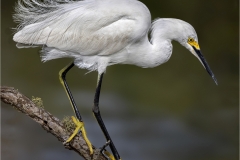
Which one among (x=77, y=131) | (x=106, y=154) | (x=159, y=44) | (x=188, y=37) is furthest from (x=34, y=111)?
(x=188, y=37)

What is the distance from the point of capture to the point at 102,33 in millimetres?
2033

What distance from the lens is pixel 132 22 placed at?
6.63 feet

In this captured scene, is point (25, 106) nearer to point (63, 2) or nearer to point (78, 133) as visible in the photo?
point (78, 133)

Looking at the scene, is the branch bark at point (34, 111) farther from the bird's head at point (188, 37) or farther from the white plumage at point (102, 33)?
the bird's head at point (188, 37)

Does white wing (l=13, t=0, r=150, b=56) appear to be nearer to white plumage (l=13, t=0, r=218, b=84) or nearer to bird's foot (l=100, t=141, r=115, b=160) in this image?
white plumage (l=13, t=0, r=218, b=84)

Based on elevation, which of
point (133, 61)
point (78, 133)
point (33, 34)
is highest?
point (33, 34)

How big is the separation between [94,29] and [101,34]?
0.15ft

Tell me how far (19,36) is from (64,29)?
0.23 m

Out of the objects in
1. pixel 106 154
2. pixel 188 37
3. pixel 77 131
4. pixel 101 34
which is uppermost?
pixel 101 34

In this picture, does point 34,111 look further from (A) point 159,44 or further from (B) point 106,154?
(A) point 159,44

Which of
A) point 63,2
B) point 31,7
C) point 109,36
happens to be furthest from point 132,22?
point 31,7

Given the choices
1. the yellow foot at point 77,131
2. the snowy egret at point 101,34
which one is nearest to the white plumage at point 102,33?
the snowy egret at point 101,34

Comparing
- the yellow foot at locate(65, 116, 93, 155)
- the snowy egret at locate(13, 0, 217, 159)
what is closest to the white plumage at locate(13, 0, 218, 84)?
the snowy egret at locate(13, 0, 217, 159)

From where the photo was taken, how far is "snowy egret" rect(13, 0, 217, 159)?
2.02 m
